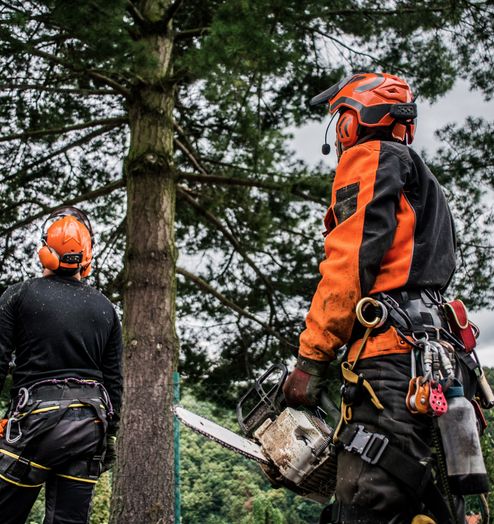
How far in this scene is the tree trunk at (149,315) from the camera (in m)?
5.77

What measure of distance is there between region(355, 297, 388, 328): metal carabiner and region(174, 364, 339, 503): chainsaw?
0.36 metres

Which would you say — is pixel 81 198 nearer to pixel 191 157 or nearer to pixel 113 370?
pixel 191 157

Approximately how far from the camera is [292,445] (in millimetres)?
2533

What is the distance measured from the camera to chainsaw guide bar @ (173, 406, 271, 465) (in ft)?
8.41

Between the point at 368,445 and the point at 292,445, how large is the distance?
14.3 inches

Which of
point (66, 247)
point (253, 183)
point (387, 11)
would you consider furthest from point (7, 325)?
point (387, 11)

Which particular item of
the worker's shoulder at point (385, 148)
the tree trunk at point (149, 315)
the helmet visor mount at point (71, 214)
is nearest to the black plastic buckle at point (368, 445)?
the worker's shoulder at point (385, 148)

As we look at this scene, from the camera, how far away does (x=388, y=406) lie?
2.32 meters

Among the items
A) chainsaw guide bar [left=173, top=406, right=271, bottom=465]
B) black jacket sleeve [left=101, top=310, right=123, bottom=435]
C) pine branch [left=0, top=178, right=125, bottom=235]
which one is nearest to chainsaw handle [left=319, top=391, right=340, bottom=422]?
chainsaw guide bar [left=173, top=406, right=271, bottom=465]

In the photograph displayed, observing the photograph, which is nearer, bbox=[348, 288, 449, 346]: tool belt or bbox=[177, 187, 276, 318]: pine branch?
bbox=[348, 288, 449, 346]: tool belt

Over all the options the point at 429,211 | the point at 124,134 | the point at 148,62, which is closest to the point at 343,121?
the point at 429,211

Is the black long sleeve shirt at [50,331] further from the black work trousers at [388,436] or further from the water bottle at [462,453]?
the water bottle at [462,453]

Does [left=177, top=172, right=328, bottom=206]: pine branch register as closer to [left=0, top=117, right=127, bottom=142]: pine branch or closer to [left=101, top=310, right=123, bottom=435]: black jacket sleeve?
[left=0, top=117, right=127, bottom=142]: pine branch

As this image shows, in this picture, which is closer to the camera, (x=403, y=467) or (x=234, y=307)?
(x=403, y=467)
